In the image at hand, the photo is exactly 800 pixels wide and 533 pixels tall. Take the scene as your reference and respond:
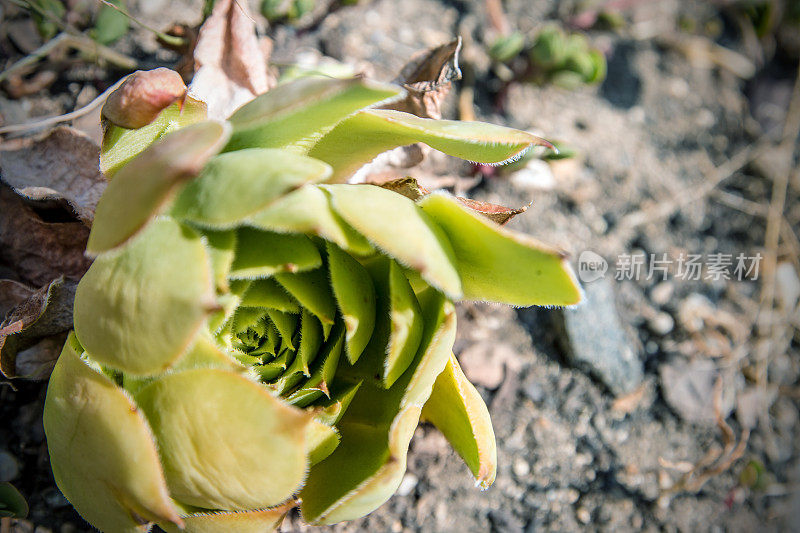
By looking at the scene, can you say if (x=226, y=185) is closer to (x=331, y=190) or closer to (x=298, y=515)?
(x=331, y=190)

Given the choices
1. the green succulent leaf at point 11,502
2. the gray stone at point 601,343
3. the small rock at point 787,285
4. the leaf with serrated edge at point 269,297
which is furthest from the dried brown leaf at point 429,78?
the small rock at point 787,285

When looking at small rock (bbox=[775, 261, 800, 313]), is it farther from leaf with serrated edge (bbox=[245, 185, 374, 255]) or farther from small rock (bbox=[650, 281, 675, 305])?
leaf with serrated edge (bbox=[245, 185, 374, 255])

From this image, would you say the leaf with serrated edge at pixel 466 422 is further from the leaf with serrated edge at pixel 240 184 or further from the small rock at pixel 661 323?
the small rock at pixel 661 323

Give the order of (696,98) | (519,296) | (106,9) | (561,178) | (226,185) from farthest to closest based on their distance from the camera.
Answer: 1. (696,98)
2. (561,178)
3. (106,9)
4. (519,296)
5. (226,185)

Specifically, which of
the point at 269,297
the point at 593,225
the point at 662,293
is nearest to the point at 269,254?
the point at 269,297

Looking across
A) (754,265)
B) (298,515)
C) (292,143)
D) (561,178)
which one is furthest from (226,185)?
(754,265)

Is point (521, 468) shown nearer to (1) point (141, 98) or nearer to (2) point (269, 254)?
(2) point (269, 254)
